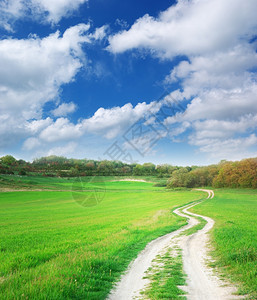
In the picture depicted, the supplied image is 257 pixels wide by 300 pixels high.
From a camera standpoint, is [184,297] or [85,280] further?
[85,280]

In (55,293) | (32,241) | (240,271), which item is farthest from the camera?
(32,241)

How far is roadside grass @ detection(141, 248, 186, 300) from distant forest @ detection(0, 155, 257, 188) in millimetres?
94189

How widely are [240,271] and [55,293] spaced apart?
21.9 feet

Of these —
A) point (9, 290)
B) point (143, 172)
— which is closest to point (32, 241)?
point (9, 290)

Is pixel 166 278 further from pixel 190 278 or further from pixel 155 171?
pixel 155 171

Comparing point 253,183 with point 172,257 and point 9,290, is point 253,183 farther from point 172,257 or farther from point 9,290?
point 9,290

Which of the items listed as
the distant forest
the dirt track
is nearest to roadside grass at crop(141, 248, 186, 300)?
the dirt track

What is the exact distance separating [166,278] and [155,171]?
16674 centimetres

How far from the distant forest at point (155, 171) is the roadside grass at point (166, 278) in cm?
9419

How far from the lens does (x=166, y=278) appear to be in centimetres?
815

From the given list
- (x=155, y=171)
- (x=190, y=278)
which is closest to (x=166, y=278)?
(x=190, y=278)

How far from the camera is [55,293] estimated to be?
6.10 meters

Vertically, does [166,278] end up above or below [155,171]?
below

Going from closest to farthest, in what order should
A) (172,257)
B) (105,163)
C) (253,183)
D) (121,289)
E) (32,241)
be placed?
(121,289) → (172,257) → (32,241) → (253,183) → (105,163)
